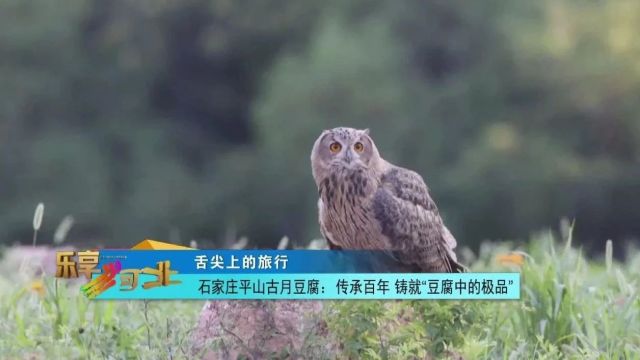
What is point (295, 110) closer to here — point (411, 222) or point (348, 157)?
point (411, 222)

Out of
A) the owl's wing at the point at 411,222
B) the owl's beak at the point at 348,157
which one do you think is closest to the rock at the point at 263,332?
the owl's wing at the point at 411,222

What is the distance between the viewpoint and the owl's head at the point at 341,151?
12.5ft

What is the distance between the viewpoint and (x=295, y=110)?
20594mm

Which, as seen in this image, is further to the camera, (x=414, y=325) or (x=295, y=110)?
(x=295, y=110)

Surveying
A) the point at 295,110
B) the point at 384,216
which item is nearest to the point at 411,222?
the point at 384,216

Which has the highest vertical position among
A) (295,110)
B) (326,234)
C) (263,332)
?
(295,110)

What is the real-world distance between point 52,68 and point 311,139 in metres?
6.46

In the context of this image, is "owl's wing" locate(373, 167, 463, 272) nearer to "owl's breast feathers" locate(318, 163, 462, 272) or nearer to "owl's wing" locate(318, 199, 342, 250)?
"owl's breast feathers" locate(318, 163, 462, 272)

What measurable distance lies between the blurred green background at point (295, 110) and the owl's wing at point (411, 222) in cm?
1351

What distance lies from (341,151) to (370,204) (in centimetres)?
20

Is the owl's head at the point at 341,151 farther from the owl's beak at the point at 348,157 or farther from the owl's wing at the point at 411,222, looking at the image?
the owl's wing at the point at 411,222

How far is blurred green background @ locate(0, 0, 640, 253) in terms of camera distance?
19609 mm

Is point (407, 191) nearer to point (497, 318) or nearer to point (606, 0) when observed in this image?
point (497, 318)

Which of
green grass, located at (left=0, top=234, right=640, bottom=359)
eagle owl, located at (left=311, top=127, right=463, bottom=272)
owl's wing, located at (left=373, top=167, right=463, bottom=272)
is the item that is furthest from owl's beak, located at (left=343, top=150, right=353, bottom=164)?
green grass, located at (left=0, top=234, right=640, bottom=359)
